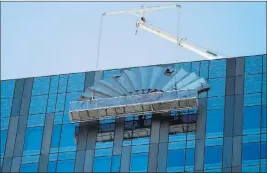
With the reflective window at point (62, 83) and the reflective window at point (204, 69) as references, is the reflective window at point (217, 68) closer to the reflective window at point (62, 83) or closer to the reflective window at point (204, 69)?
the reflective window at point (204, 69)

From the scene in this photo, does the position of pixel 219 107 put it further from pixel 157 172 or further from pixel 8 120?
pixel 8 120

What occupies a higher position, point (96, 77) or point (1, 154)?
point (96, 77)

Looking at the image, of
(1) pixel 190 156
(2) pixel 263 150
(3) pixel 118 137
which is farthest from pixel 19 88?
(2) pixel 263 150

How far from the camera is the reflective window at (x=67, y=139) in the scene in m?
93.2

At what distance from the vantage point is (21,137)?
9556 centimetres

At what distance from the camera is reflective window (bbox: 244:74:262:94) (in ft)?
300

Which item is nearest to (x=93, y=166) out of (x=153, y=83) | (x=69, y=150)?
(x=69, y=150)

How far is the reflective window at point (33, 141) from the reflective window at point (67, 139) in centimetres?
213

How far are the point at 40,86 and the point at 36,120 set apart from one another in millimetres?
4068

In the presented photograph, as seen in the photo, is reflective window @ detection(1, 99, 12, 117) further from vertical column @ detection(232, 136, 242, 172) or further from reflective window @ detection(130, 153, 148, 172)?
vertical column @ detection(232, 136, 242, 172)

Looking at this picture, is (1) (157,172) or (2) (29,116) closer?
(1) (157,172)

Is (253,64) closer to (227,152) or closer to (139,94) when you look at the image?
(227,152)

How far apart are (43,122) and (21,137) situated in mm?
2407

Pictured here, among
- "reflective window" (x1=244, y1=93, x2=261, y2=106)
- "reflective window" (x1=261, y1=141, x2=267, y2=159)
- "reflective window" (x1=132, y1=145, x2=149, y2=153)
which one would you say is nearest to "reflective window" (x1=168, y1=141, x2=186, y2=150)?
"reflective window" (x1=132, y1=145, x2=149, y2=153)
